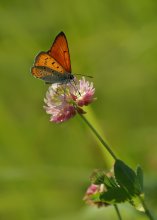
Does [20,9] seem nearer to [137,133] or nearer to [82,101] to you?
[137,133]

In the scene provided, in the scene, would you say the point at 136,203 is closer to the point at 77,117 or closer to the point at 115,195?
the point at 115,195

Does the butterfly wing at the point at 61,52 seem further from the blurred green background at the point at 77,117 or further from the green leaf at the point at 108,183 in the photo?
the blurred green background at the point at 77,117

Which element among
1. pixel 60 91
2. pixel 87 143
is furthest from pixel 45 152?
pixel 60 91

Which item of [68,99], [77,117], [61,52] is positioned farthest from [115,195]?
[77,117]

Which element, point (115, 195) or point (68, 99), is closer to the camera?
point (115, 195)

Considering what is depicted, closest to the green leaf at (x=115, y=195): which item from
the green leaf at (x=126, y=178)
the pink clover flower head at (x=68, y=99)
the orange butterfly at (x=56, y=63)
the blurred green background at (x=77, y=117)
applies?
the green leaf at (x=126, y=178)
